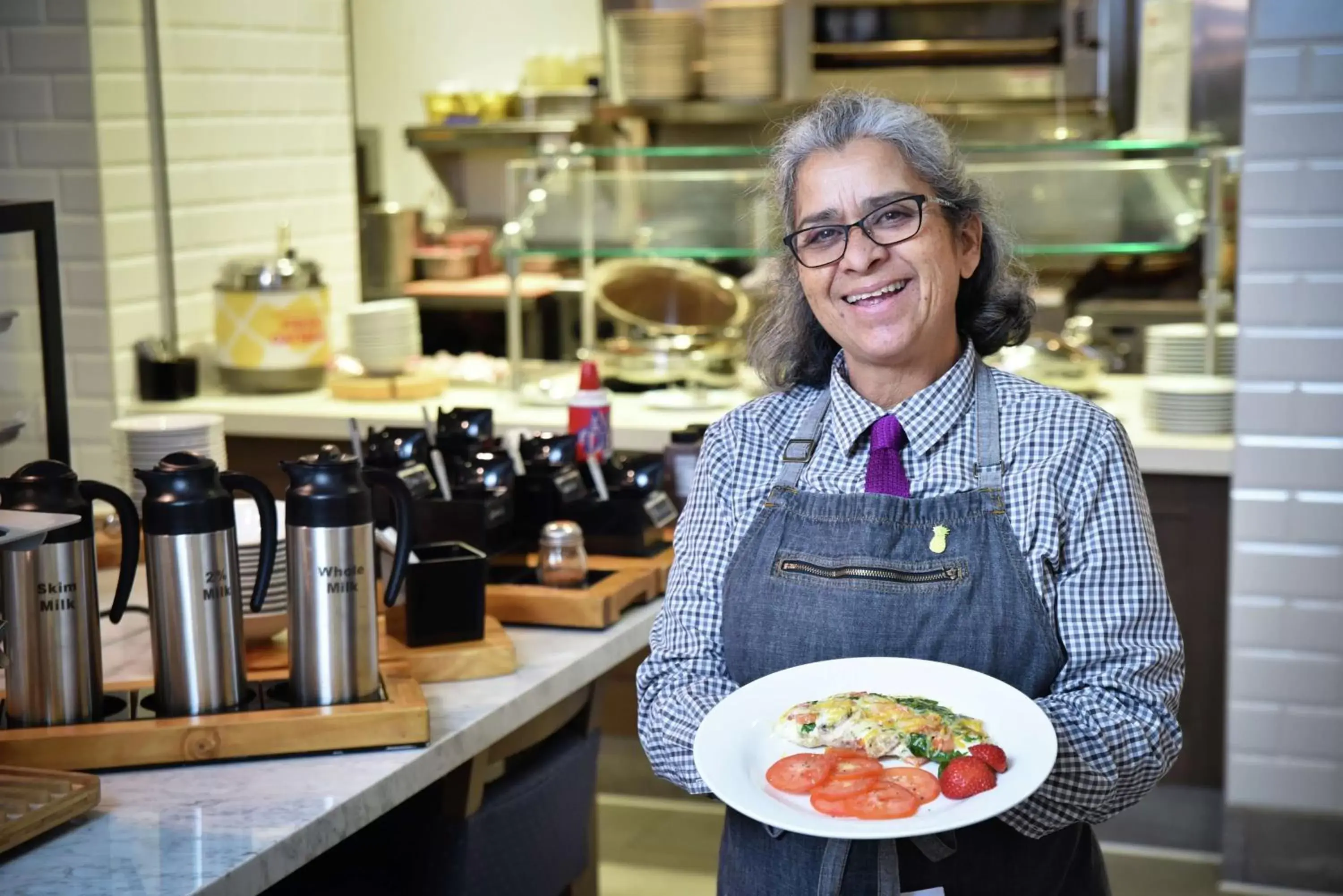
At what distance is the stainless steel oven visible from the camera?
6410mm

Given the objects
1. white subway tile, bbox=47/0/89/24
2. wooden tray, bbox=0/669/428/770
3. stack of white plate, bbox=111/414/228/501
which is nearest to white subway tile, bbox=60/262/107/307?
white subway tile, bbox=47/0/89/24

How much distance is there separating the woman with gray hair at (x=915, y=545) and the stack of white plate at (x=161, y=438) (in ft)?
4.69

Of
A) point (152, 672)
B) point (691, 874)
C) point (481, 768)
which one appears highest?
point (152, 672)

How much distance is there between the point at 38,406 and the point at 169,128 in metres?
1.89

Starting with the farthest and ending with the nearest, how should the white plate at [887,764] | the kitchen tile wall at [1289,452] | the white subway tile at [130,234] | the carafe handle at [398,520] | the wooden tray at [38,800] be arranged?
the white subway tile at [130,234] < the kitchen tile wall at [1289,452] < the carafe handle at [398,520] < the wooden tray at [38,800] < the white plate at [887,764]

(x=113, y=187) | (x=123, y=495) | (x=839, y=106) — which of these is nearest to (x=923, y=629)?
(x=839, y=106)

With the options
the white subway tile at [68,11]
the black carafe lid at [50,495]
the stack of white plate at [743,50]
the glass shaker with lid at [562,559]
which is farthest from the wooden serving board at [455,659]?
the stack of white plate at [743,50]

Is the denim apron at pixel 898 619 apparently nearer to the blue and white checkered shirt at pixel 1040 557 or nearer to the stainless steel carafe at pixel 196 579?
the blue and white checkered shirt at pixel 1040 557

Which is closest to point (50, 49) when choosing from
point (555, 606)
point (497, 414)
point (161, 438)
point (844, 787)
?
point (497, 414)

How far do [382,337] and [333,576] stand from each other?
98.0 inches

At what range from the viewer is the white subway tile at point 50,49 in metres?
4.14

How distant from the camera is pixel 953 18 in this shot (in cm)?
659

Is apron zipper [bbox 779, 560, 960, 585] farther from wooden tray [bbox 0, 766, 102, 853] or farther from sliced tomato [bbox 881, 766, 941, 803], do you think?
wooden tray [bbox 0, 766, 102, 853]

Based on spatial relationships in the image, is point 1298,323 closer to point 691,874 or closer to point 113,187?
point 691,874
